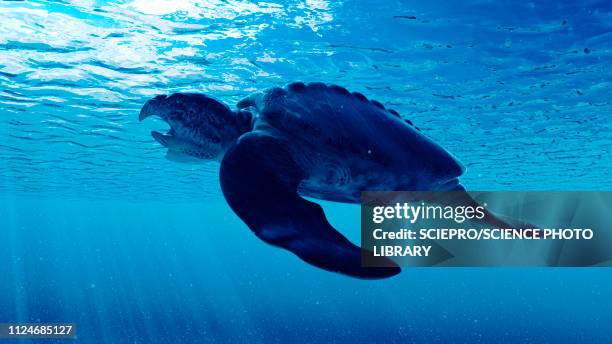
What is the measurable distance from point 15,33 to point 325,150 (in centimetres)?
1013

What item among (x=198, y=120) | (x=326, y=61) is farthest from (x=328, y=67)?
(x=198, y=120)

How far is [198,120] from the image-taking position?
441 cm

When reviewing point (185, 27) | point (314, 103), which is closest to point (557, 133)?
point (185, 27)

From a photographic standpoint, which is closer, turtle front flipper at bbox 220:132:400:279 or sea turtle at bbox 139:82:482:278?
turtle front flipper at bbox 220:132:400:279

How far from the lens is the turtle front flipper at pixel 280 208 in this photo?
2334mm

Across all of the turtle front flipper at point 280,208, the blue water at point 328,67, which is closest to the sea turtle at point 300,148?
the turtle front flipper at point 280,208

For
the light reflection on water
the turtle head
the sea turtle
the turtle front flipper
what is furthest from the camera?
the light reflection on water

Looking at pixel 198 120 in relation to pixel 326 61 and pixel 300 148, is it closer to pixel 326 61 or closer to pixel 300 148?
pixel 300 148

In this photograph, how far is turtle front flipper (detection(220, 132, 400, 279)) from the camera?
233 centimetres

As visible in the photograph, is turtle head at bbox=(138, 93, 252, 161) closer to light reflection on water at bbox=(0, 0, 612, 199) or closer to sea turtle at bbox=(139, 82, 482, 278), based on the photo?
sea turtle at bbox=(139, 82, 482, 278)

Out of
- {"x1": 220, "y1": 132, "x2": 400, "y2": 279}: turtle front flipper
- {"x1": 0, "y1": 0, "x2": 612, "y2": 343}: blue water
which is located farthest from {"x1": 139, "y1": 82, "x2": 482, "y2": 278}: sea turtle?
{"x1": 0, "y1": 0, "x2": 612, "y2": 343}: blue water

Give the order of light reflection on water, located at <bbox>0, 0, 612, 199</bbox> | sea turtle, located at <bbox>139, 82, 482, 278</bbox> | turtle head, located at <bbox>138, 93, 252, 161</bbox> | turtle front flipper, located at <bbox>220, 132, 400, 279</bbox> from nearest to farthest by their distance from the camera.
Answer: turtle front flipper, located at <bbox>220, 132, 400, 279</bbox>
sea turtle, located at <bbox>139, 82, 482, 278</bbox>
turtle head, located at <bbox>138, 93, 252, 161</bbox>
light reflection on water, located at <bbox>0, 0, 612, 199</bbox>

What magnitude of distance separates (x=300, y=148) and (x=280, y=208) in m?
1.20

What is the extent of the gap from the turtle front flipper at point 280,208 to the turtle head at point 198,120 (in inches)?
30.3
